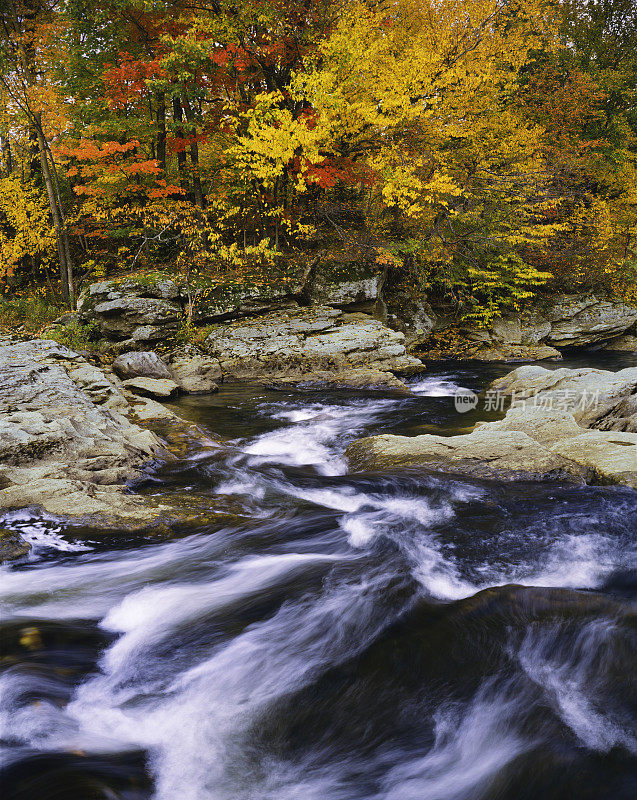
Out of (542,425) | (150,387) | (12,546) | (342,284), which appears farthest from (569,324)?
(12,546)

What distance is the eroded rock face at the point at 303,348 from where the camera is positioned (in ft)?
39.5

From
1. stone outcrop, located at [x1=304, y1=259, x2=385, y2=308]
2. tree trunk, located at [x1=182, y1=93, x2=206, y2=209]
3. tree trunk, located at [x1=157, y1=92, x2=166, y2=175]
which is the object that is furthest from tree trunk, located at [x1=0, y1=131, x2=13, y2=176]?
stone outcrop, located at [x1=304, y1=259, x2=385, y2=308]

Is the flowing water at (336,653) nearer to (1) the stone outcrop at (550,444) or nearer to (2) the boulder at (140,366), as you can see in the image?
(1) the stone outcrop at (550,444)

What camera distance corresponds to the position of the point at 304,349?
1220 centimetres

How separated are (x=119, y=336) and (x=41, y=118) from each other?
634 cm

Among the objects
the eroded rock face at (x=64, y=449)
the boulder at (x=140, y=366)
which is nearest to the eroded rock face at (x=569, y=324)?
the boulder at (x=140, y=366)

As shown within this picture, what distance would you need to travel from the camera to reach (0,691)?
242cm

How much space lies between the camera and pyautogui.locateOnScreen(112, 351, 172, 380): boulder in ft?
35.4

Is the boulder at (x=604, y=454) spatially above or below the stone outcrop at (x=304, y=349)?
below

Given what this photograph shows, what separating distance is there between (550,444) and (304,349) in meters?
7.36

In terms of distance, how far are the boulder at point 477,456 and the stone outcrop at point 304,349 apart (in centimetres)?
547

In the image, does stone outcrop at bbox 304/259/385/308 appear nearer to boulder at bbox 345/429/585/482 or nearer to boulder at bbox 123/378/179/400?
boulder at bbox 123/378/179/400

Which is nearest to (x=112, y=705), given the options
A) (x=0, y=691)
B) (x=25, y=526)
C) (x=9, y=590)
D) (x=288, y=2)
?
(x=0, y=691)

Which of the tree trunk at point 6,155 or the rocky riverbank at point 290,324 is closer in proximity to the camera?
the rocky riverbank at point 290,324
